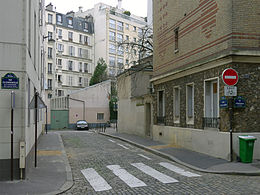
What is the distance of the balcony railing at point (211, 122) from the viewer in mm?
12148

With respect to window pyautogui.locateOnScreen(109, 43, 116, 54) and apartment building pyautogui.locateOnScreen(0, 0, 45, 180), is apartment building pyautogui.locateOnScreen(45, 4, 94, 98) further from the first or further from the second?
apartment building pyautogui.locateOnScreen(0, 0, 45, 180)

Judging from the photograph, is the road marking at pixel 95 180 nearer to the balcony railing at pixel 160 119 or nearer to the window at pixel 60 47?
the balcony railing at pixel 160 119

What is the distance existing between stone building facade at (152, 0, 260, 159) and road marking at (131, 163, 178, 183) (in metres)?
3.00

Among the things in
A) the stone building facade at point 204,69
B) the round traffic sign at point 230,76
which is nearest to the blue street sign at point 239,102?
the stone building facade at point 204,69

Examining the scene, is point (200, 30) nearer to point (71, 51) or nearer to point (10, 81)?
point (10, 81)

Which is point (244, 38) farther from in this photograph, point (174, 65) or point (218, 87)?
point (174, 65)

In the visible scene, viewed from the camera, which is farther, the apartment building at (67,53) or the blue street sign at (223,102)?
the apartment building at (67,53)

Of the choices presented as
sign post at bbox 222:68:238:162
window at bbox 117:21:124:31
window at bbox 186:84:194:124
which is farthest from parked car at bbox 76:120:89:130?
sign post at bbox 222:68:238:162

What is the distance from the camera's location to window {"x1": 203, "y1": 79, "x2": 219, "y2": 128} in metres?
12.5

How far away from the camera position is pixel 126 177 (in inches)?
364

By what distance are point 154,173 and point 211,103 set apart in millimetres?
4609

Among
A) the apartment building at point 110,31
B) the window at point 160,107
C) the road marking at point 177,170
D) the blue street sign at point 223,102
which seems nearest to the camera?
the road marking at point 177,170

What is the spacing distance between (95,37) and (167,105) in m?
48.0

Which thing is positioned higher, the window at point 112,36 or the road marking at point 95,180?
the window at point 112,36
